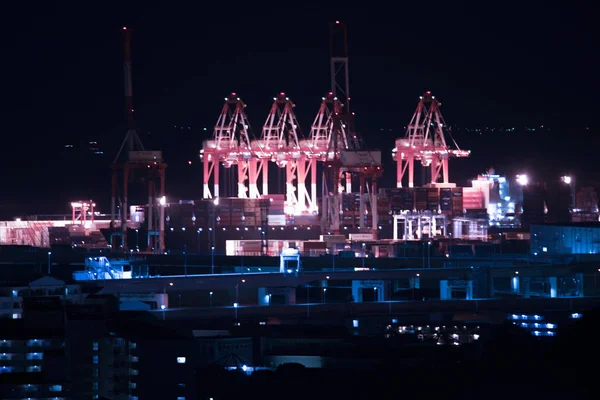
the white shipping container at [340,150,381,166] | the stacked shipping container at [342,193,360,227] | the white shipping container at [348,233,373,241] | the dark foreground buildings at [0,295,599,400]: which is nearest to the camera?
the dark foreground buildings at [0,295,599,400]

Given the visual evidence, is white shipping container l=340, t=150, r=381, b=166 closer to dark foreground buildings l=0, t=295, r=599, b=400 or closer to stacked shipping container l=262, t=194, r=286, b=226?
stacked shipping container l=262, t=194, r=286, b=226

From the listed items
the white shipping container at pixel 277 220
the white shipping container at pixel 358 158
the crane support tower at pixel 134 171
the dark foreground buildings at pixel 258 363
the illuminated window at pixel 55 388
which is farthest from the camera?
the white shipping container at pixel 277 220

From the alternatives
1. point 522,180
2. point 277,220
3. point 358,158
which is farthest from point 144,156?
point 522,180

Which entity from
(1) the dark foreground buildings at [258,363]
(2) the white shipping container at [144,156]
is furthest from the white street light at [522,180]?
Answer: (1) the dark foreground buildings at [258,363]

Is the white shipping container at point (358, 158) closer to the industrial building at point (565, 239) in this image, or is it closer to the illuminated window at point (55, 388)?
the industrial building at point (565, 239)

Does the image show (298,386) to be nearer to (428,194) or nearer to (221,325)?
(221,325)

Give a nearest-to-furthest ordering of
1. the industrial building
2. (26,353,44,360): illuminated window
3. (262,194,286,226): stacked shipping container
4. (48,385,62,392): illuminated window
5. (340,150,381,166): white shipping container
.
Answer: (48,385,62,392): illuminated window
(26,353,44,360): illuminated window
the industrial building
(340,150,381,166): white shipping container
(262,194,286,226): stacked shipping container

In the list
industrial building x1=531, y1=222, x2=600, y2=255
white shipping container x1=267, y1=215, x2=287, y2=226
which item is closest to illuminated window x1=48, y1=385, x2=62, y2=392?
industrial building x1=531, y1=222, x2=600, y2=255

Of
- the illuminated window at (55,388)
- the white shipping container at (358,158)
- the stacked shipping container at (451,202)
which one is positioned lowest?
the illuminated window at (55,388)

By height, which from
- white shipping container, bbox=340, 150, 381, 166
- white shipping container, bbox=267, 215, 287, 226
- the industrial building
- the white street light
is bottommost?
the industrial building

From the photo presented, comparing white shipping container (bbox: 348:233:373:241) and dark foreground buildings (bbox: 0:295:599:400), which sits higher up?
white shipping container (bbox: 348:233:373:241)

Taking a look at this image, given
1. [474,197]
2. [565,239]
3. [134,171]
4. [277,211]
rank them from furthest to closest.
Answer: [474,197], [277,211], [134,171], [565,239]

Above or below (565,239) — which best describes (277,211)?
above

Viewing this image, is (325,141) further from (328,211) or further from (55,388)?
(55,388)
